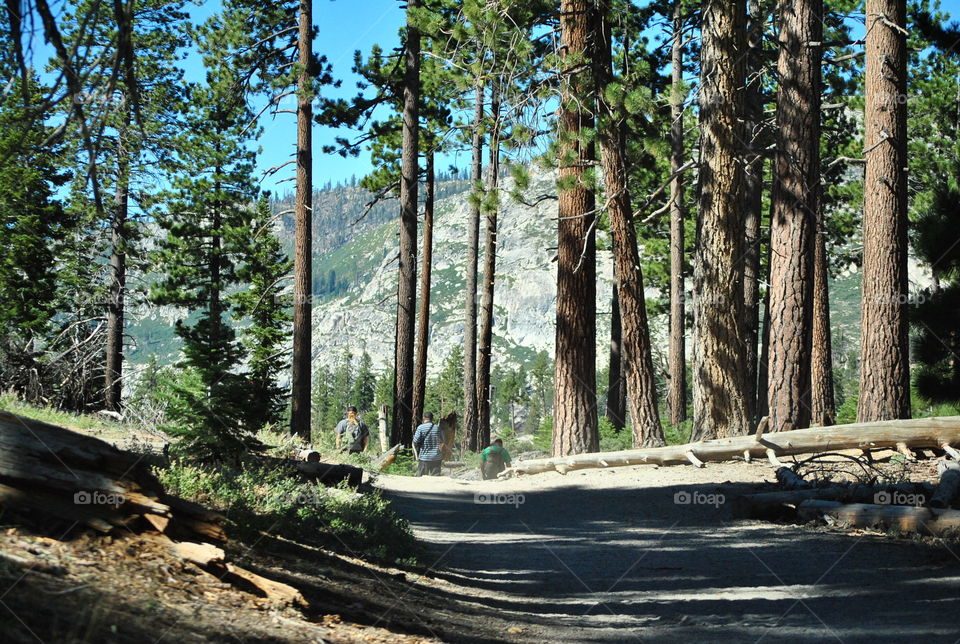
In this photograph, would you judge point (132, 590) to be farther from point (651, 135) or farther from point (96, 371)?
point (96, 371)

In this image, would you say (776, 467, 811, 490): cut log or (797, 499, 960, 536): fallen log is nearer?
(797, 499, 960, 536): fallen log

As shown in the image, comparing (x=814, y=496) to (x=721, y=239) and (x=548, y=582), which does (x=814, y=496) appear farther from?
(x=721, y=239)

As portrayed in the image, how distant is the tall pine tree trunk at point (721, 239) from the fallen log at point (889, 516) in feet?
14.2

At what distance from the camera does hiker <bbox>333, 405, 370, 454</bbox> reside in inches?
722

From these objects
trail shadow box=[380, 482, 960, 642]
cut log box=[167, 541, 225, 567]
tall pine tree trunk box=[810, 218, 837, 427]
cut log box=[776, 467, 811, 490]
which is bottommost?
trail shadow box=[380, 482, 960, 642]

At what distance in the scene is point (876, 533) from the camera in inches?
320

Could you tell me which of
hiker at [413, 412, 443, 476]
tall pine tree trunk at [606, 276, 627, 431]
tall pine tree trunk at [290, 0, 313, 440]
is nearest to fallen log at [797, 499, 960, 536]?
hiker at [413, 412, 443, 476]

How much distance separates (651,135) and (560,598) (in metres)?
8.80

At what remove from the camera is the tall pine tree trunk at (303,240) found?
61.4 ft

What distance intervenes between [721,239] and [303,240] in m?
10.0

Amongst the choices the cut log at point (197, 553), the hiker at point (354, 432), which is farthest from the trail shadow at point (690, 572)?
the hiker at point (354, 432)

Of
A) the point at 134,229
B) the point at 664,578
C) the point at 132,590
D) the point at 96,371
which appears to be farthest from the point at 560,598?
the point at 134,229

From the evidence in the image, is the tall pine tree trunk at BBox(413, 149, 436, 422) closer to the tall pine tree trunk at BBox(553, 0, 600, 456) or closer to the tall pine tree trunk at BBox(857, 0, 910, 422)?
the tall pine tree trunk at BBox(553, 0, 600, 456)

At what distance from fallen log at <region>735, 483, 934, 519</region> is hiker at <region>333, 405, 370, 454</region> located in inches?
405
